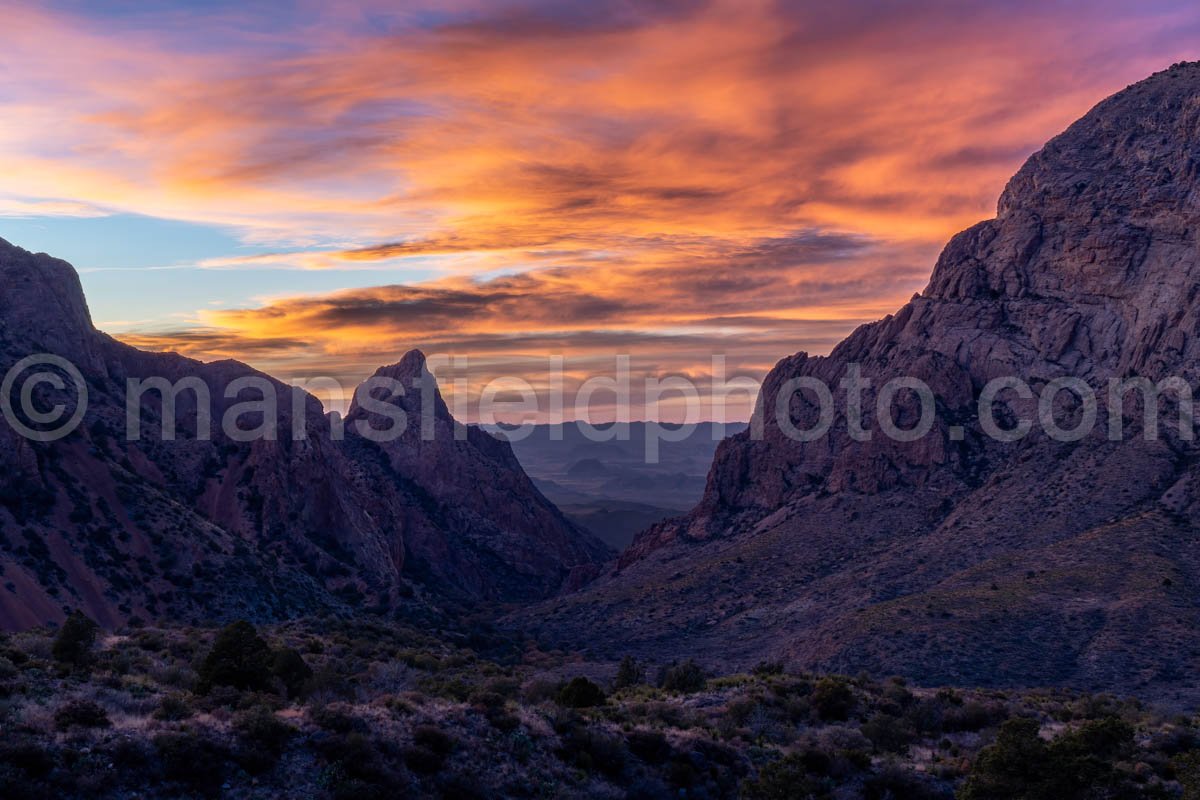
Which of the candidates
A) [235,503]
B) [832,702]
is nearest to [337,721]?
[832,702]

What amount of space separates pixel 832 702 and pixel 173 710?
27.7 meters

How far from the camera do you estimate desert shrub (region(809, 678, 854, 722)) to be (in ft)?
143

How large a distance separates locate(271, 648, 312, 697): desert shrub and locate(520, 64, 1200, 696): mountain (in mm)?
38924

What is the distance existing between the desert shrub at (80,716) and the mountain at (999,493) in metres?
49.9

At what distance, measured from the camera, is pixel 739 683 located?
47.8 m

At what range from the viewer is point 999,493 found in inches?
3716

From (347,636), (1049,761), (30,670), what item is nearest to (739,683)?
(1049,761)

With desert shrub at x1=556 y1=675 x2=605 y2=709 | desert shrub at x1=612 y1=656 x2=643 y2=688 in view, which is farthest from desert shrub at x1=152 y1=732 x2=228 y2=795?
desert shrub at x1=612 y1=656 x2=643 y2=688

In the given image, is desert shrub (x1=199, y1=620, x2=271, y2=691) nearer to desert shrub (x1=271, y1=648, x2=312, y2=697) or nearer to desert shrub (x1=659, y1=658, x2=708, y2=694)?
desert shrub (x1=271, y1=648, x2=312, y2=697)

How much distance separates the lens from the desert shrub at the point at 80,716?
80.1 ft

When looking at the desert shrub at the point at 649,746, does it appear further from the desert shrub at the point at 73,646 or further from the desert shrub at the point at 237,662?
the desert shrub at the point at 73,646

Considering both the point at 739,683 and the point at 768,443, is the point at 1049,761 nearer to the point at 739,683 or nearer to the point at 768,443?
the point at 739,683

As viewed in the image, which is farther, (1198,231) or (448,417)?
(448,417)

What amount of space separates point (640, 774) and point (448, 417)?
143m
